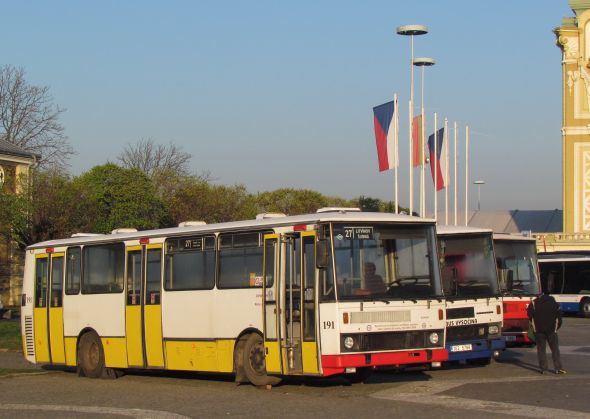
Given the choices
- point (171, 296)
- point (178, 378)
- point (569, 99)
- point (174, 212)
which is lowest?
point (178, 378)

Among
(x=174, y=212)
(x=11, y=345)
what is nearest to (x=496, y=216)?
(x=174, y=212)

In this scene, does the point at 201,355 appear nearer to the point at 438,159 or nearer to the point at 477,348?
the point at 477,348

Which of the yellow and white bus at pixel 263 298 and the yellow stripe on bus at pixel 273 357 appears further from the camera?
the yellow stripe on bus at pixel 273 357

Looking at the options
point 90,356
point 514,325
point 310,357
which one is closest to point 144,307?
point 90,356

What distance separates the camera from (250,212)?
256ft

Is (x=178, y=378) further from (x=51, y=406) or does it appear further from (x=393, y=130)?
(x=393, y=130)

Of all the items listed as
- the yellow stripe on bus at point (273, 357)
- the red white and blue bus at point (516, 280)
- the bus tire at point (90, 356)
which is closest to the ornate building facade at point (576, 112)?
the red white and blue bus at point (516, 280)

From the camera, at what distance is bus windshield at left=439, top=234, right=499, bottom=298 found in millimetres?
21109

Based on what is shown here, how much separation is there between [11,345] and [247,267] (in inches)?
574

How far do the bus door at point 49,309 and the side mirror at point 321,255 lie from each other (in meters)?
8.40

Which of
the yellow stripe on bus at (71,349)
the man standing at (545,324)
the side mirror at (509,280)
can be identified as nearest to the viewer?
the man standing at (545,324)

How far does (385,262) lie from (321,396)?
224 centimetres

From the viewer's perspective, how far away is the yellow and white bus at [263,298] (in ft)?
53.8

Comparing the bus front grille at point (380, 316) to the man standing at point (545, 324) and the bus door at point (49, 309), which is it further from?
the bus door at point (49, 309)
